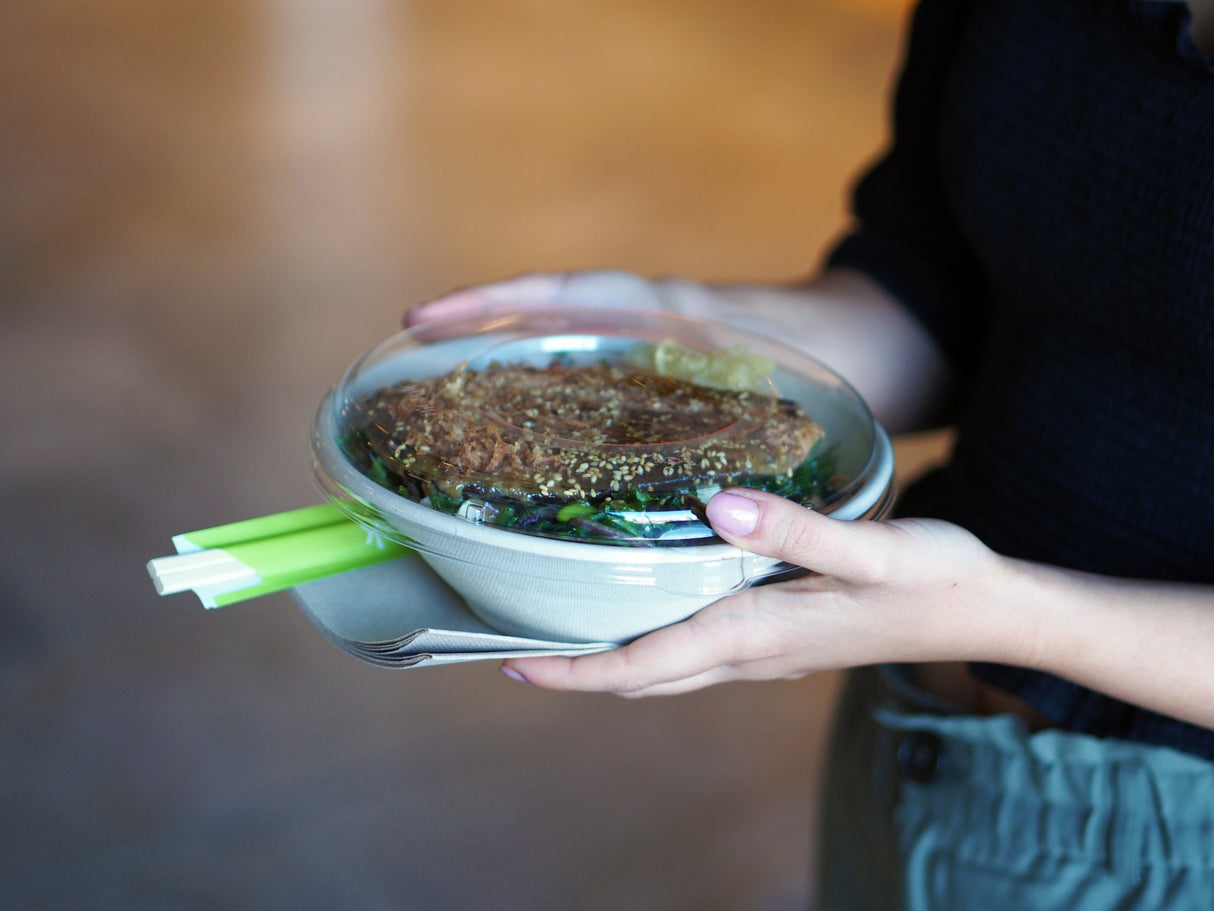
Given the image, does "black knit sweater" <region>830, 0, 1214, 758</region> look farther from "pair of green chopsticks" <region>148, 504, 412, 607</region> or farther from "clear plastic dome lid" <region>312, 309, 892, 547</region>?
"pair of green chopsticks" <region>148, 504, 412, 607</region>

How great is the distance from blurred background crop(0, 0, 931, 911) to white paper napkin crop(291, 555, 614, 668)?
3.63 feet

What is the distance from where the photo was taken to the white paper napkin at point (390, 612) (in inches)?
29.9

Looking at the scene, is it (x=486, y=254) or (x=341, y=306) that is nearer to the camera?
(x=341, y=306)

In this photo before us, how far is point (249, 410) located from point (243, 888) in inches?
52.7

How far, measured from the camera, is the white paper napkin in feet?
2.49

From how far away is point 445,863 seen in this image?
6.03 ft

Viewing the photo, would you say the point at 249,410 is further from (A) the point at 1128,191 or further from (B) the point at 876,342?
(A) the point at 1128,191

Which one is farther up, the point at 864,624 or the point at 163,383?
the point at 864,624

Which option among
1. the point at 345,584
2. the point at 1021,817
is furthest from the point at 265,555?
the point at 1021,817

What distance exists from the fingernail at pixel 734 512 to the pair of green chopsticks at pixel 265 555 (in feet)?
0.89

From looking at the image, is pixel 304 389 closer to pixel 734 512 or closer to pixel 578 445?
pixel 578 445

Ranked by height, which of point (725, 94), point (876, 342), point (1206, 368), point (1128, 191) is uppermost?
point (1128, 191)

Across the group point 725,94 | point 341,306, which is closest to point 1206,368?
point 341,306

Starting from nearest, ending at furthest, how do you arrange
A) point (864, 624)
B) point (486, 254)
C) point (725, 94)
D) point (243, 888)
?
point (864, 624) < point (243, 888) < point (486, 254) < point (725, 94)
